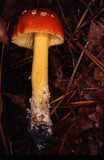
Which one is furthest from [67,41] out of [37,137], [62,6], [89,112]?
[37,137]

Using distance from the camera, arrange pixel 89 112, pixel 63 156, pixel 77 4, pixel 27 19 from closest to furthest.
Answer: pixel 27 19 → pixel 63 156 → pixel 89 112 → pixel 77 4

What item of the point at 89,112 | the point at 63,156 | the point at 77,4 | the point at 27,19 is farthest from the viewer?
the point at 77,4

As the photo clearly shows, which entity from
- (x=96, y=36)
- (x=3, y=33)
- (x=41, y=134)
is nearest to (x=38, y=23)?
(x=3, y=33)

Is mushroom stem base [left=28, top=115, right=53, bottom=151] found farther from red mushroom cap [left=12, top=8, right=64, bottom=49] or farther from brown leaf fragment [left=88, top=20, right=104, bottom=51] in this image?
brown leaf fragment [left=88, top=20, right=104, bottom=51]

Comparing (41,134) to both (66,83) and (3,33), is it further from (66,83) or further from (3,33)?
(3,33)

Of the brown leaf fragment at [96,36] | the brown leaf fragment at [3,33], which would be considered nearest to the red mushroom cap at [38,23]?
the brown leaf fragment at [3,33]

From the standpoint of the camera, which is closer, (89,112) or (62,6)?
(89,112)

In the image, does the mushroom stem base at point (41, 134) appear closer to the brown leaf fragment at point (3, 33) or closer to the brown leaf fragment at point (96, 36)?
the brown leaf fragment at point (3, 33)

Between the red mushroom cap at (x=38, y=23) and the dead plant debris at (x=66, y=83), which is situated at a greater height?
the red mushroom cap at (x=38, y=23)

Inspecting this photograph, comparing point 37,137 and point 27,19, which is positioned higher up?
point 27,19

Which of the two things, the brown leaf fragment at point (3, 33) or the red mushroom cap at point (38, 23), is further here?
the brown leaf fragment at point (3, 33)

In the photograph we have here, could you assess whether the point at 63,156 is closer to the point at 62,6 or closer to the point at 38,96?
the point at 38,96
